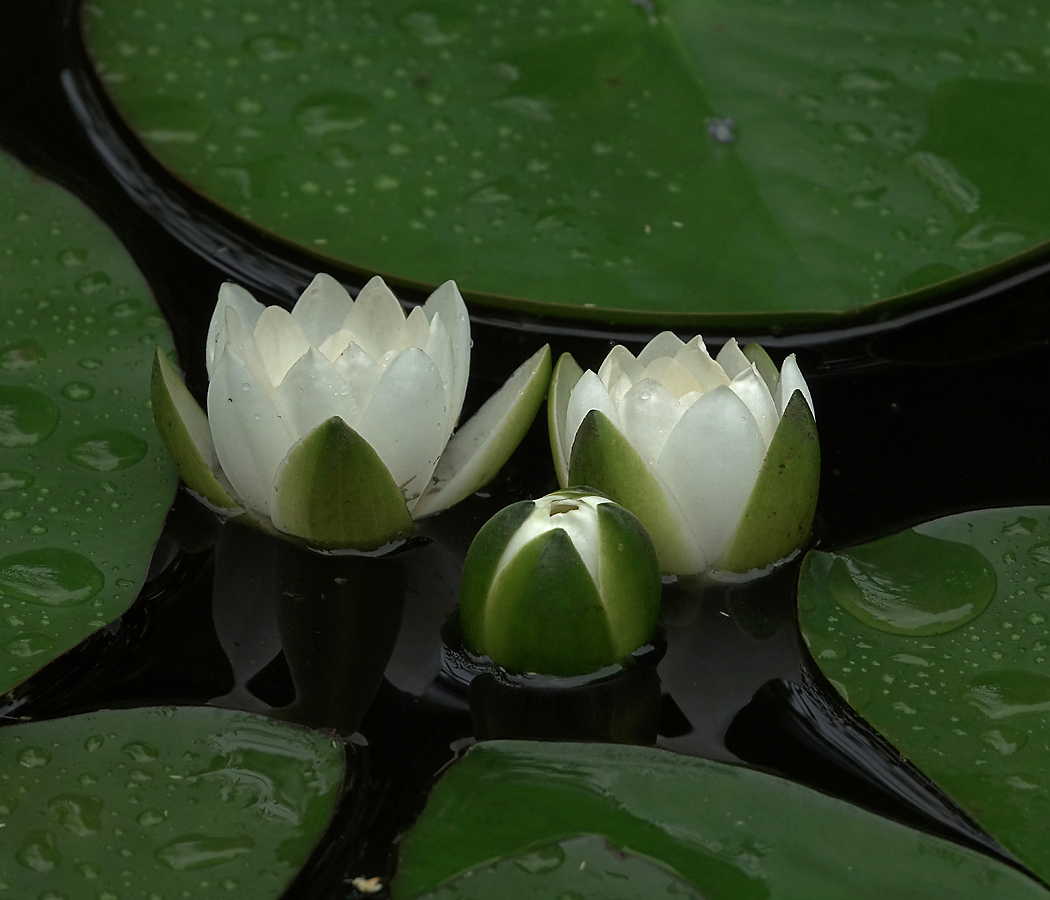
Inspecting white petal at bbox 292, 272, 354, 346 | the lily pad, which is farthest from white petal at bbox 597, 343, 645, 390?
white petal at bbox 292, 272, 354, 346

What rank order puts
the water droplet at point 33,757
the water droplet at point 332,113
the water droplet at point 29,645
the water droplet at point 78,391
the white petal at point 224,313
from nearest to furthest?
1. the water droplet at point 33,757
2. the water droplet at point 29,645
3. the white petal at point 224,313
4. the water droplet at point 78,391
5. the water droplet at point 332,113

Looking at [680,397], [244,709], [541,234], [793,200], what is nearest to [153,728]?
[244,709]

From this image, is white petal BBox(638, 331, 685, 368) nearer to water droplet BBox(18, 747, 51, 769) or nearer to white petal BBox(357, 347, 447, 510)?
white petal BBox(357, 347, 447, 510)

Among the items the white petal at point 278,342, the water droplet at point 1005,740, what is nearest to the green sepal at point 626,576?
the water droplet at point 1005,740

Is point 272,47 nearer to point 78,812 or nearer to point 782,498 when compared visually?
point 782,498

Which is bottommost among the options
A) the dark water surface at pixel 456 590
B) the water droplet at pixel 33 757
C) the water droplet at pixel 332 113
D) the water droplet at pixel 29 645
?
the dark water surface at pixel 456 590

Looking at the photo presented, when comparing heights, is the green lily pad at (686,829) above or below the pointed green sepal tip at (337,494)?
below

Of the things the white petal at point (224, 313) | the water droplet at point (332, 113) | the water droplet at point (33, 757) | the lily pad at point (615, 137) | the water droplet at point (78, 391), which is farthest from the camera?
the water droplet at point (332, 113)

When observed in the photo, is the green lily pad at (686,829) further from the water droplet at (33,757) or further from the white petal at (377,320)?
the white petal at (377,320)
